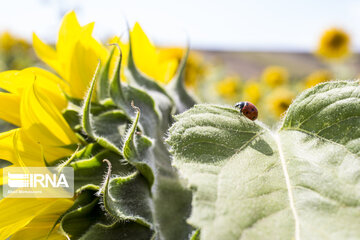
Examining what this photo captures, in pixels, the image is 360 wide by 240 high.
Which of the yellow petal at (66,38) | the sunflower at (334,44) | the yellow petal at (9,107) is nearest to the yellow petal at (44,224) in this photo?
the yellow petal at (9,107)

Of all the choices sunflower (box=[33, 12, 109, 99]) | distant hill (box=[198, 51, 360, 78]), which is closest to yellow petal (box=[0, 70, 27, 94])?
sunflower (box=[33, 12, 109, 99])

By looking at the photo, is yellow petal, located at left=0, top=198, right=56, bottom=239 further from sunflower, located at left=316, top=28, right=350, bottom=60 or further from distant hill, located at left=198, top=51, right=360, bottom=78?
distant hill, located at left=198, top=51, right=360, bottom=78

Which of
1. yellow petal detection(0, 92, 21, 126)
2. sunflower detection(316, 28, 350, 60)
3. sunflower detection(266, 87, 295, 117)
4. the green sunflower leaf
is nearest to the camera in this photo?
the green sunflower leaf

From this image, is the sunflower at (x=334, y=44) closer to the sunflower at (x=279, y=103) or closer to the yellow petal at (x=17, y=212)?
the sunflower at (x=279, y=103)

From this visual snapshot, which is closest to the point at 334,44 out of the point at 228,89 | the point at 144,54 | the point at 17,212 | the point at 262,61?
the point at 228,89

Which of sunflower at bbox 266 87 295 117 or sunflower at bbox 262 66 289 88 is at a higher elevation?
sunflower at bbox 266 87 295 117

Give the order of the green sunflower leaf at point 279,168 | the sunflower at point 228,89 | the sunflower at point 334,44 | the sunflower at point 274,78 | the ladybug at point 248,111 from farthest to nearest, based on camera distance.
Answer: the sunflower at point 334,44 < the sunflower at point 274,78 < the sunflower at point 228,89 < the ladybug at point 248,111 < the green sunflower leaf at point 279,168

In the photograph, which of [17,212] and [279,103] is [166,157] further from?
[279,103]
